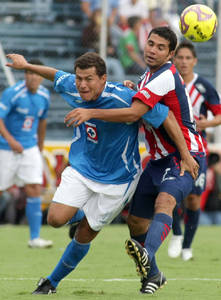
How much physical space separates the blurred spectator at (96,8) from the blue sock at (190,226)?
632 centimetres

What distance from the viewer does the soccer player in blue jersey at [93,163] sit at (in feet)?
18.7

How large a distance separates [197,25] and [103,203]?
6.47 feet

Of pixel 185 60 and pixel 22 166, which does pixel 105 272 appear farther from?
pixel 22 166

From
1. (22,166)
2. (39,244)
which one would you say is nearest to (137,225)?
(39,244)

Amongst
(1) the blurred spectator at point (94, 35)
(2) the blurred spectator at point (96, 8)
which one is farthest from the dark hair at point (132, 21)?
(1) the blurred spectator at point (94, 35)

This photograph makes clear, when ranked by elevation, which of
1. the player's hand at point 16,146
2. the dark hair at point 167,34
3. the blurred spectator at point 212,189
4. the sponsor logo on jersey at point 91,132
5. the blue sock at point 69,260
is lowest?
the blurred spectator at point 212,189

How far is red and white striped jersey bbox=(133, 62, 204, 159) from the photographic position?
571 centimetres

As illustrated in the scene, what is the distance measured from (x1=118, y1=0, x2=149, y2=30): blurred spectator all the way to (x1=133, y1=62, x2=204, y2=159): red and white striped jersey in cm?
833

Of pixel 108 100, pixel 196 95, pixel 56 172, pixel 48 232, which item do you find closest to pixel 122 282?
pixel 108 100

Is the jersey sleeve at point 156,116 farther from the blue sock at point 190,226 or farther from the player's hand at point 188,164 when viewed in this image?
the blue sock at point 190,226

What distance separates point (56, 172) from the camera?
13.6 metres

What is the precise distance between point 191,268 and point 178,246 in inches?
42.0

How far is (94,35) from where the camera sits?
1408cm

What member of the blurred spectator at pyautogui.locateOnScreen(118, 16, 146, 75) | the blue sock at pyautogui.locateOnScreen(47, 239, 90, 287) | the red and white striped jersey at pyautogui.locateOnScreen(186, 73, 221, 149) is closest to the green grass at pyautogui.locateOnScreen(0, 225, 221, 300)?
the blue sock at pyautogui.locateOnScreen(47, 239, 90, 287)
